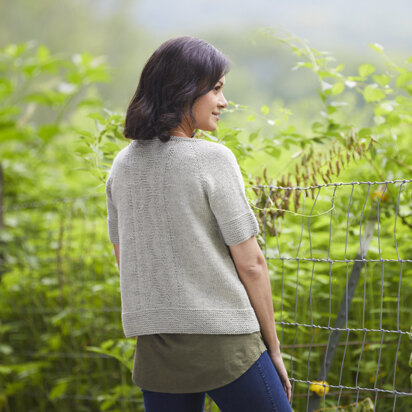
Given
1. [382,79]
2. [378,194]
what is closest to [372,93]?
[382,79]

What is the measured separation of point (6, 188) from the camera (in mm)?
3488

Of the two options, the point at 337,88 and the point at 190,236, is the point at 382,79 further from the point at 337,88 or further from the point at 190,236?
the point at 190,236

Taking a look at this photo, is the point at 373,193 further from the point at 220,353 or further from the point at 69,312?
the point at 69,312

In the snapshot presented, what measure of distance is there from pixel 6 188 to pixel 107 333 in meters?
1.53

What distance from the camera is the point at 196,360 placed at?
1017 millimetres

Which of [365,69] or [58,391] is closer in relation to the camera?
[365,69]

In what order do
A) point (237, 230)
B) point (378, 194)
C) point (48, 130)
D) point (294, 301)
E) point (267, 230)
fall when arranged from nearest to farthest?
1. point (237, 230)
2. point (267, 230)
3. point (378, 194)
4. point (294, 301)
5. point (48, 130)

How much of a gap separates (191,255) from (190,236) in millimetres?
36

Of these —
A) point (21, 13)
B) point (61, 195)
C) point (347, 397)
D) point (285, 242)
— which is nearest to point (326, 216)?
point (285, 242)

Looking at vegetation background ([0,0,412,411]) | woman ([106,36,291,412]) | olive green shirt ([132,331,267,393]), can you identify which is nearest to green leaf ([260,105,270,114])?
vegetation background ([0,0,412,411])

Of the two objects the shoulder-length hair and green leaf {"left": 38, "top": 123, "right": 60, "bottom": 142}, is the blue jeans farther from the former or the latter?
green leaf {"left": 38, "top": 123, "right": 60, "bottom": 142}

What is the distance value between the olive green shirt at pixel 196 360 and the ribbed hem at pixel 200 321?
2 cm

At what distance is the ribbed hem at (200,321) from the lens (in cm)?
102

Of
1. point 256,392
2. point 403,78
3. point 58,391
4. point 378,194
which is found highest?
point 403,78
